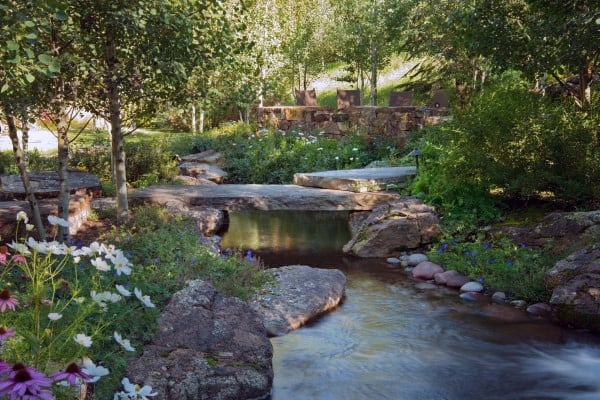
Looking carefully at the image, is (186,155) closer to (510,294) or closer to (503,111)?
(503,111)

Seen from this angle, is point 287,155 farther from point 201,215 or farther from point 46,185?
point 46,185

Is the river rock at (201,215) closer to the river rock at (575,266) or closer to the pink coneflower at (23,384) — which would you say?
the river rock at (575,266)

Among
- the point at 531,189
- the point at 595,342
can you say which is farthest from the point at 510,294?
the point at 531,189

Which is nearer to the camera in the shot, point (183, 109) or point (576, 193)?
point (183, 109)

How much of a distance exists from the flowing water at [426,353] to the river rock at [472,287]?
0.59 feet

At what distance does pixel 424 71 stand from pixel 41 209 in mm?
22276

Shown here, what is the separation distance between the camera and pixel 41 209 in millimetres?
8664

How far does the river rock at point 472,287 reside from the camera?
333 inches

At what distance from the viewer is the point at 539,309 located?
25.3 feet

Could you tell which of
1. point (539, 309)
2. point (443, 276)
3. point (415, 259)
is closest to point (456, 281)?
point (443, 276)

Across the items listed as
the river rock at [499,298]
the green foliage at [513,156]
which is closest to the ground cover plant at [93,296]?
the river rock at [499,298]

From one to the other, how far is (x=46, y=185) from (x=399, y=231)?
570cm

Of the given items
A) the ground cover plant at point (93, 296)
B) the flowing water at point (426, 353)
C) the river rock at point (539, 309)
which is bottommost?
the flowing water at point (426, 353)

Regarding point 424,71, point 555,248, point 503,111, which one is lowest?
point 555,248
